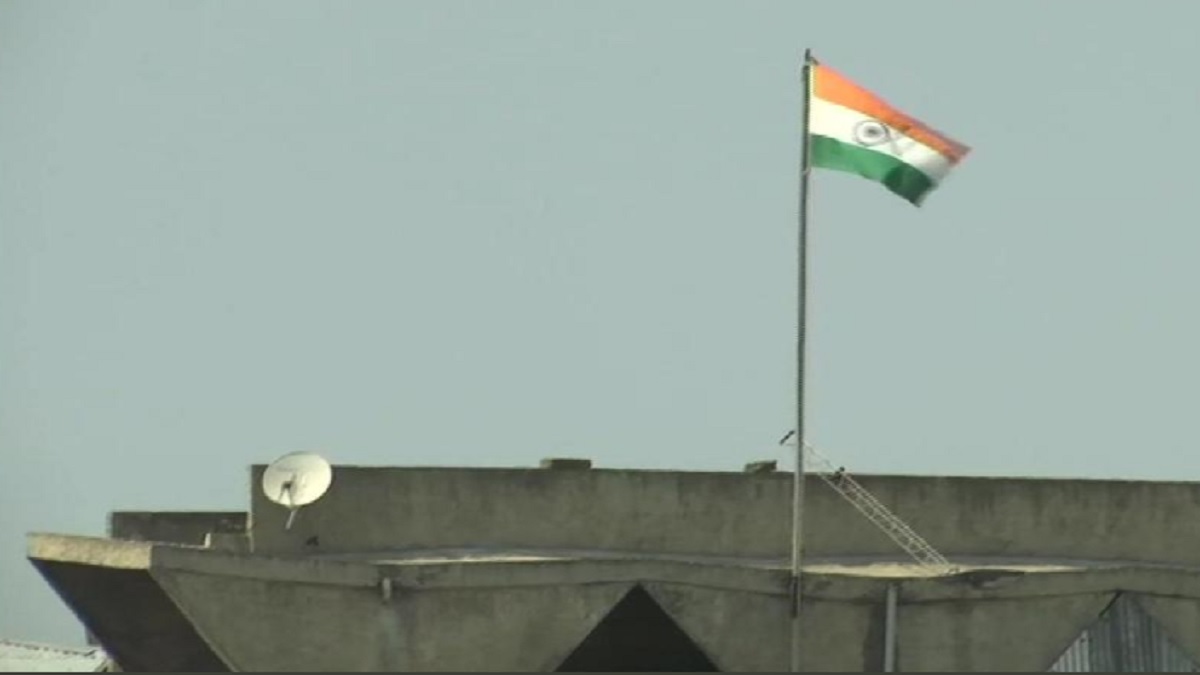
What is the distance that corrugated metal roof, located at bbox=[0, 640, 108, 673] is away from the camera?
38.8m

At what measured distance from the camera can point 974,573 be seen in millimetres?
31766

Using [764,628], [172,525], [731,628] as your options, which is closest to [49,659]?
[172,525]

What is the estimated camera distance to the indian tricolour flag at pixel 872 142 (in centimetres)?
2977

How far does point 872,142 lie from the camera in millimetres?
29938

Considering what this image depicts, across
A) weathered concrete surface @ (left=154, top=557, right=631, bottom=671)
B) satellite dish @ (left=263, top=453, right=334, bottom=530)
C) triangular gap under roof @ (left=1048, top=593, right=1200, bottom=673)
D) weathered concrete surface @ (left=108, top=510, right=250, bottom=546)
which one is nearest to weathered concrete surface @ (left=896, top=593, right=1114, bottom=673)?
triangular gap under roof @ (left=1048, top=593, right=1200, bottom=673)

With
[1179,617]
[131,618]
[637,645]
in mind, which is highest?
[1179,617]

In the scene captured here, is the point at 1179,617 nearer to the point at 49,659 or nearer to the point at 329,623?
the point at 329,623

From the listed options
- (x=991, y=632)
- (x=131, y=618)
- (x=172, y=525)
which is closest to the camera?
(x=991, y=632)

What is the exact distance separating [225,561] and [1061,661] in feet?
44.7

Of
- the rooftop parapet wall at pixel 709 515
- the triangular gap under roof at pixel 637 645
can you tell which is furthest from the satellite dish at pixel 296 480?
the triangular gap under roof at pixel 637 645

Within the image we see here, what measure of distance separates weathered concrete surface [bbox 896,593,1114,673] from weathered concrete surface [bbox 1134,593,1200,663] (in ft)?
2.39

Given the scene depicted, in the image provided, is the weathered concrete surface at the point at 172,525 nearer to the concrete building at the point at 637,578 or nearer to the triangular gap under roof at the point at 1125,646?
the concrete building at the point at 637,578

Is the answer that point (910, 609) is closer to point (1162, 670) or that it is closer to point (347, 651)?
point (1162, 670)

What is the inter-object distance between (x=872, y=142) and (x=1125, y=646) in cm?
965
